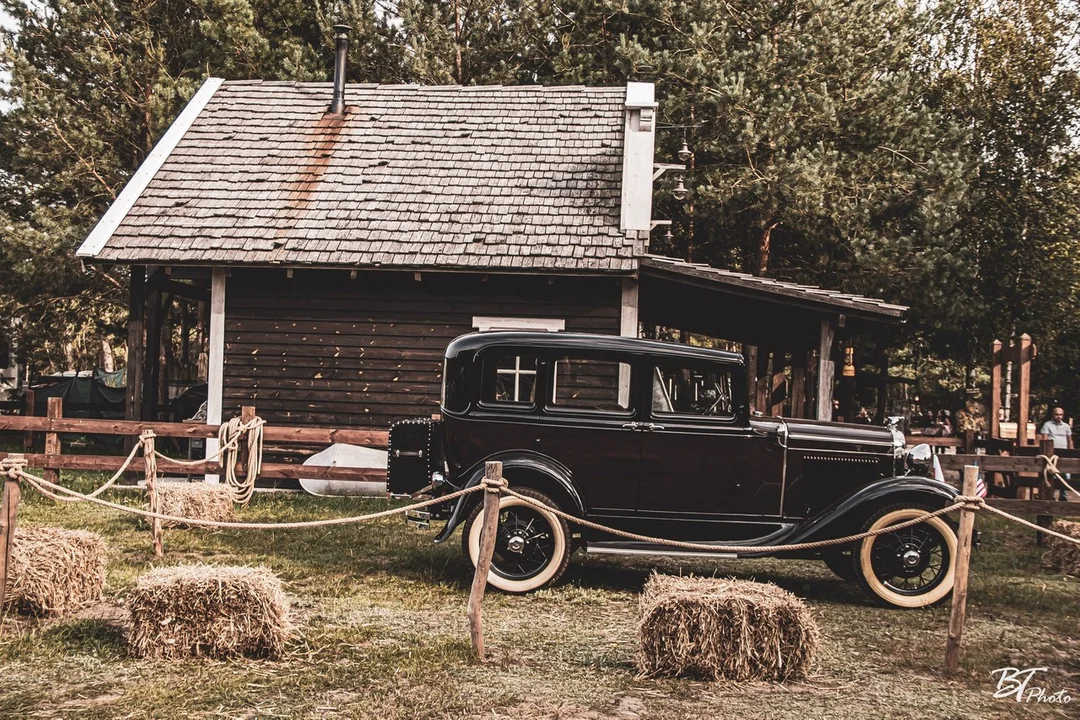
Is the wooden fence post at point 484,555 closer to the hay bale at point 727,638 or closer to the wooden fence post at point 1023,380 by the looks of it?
the hay bale at point 727,638

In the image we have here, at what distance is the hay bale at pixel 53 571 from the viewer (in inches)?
245

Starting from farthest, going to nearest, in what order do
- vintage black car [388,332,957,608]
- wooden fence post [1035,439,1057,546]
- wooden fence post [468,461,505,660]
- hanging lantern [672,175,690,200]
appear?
1. hanging lantern [672,175,690,200]
2. wooden fence post [1035,439,1057,546]
3. vintage black car [388,332,957,608]
4. wooden fence post [468,461,505,660]

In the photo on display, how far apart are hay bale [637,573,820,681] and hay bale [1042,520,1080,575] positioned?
5045mm

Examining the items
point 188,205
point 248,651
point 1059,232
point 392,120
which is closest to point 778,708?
point 248,651

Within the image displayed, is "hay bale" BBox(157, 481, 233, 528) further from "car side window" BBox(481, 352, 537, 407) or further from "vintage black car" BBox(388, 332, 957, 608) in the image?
"car side window" BBox(481, 352, 537, 407)

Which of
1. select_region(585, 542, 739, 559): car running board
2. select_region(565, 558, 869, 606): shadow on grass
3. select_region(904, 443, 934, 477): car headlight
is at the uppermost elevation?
select_region(904, 443, 934, 477): car headlight

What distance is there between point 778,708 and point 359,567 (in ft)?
13.6

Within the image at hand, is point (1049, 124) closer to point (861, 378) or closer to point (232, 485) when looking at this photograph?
point (861, 378)

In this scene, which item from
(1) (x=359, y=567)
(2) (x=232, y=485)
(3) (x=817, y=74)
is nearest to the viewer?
(1) (x=359, y=567)

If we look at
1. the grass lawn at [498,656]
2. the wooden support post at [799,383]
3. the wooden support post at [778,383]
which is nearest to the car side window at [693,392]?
the grass lawn at [498,656]

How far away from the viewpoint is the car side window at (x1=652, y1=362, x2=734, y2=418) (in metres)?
7.77

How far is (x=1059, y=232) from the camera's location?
25500 millimetres

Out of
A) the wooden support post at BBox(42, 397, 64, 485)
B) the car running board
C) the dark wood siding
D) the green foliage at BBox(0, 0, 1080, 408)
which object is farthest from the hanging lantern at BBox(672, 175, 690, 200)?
the car running board

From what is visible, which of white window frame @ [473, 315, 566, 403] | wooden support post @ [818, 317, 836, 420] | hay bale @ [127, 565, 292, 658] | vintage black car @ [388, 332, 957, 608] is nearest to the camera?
hay bale @ [127, 565, 292, 658]
